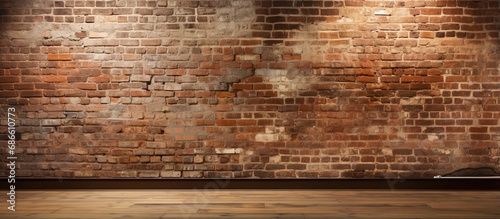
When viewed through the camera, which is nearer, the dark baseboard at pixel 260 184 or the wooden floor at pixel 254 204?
the wooden floor at pixel 254 204

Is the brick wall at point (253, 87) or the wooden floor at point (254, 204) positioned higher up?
the brick wall at point (253, 87)

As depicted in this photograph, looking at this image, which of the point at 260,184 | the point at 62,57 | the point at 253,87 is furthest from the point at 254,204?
the point at 62,57

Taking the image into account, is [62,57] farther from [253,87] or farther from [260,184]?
[260,184]

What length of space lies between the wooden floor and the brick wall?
0.29m

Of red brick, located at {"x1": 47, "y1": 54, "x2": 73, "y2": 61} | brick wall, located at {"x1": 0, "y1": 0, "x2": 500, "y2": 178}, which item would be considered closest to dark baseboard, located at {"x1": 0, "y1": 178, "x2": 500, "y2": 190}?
brick wall, located at {"x1": 0, "y1": 0, "x2": 500, "y2": 178}

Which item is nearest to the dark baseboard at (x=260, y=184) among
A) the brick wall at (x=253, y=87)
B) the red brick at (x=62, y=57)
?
the brick wall at (x=253, y=87)

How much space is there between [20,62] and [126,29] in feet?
3.57

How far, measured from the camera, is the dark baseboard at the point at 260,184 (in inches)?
186

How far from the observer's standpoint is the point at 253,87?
187 inches

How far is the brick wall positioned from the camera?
4.73 m

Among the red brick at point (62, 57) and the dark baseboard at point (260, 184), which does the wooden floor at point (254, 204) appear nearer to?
the dark baseboard at point (260, 184)

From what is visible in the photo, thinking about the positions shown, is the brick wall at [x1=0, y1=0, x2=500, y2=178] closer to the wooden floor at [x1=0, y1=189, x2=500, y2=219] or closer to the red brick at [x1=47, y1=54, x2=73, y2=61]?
the red brick at [x1=47, y1=54, x2=73, y2=61]

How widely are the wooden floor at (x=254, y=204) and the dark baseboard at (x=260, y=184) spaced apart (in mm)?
98

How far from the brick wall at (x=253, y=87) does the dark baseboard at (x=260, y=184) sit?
3.0 inches
